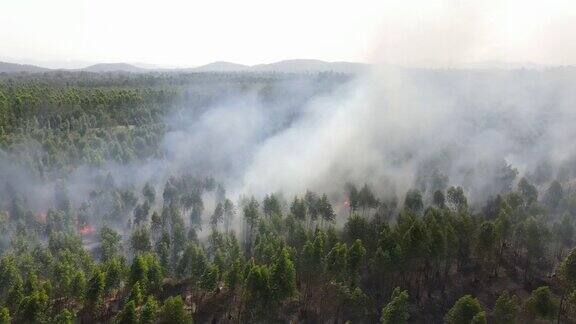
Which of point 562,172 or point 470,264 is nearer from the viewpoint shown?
point 470,264

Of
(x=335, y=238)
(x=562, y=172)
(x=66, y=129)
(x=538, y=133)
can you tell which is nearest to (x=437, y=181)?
(x=562, y=172)

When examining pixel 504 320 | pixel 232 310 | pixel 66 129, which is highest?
pixel 66 129

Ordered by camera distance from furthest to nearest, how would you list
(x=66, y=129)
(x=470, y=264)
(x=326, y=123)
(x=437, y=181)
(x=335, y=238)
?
(x=326, y=123) < (x=66, y=129) < (x=437, y=181) < (x=470, y=264) < (x=335, y=238)

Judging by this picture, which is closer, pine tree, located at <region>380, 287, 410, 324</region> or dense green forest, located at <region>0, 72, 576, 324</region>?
pine tree, located at <region>380, 287, 410, 324</region>

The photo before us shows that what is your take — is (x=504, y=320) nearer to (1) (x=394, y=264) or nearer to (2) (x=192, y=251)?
(1) (x=394, y=264)

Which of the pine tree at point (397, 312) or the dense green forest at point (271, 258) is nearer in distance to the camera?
the pine tree at point (397, 312)

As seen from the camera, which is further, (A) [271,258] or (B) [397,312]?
(A) [271,258]

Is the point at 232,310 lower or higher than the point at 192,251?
lower

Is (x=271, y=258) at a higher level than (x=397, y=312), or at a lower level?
higher
